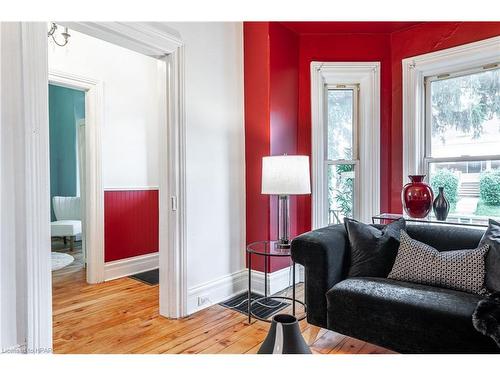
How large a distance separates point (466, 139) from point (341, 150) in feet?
3.62

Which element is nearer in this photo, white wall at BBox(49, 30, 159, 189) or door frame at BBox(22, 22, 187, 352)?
door frame at BBox(22, 22, 187, 352)

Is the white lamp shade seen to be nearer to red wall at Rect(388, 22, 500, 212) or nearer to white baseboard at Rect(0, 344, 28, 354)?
red wall at Rect(388, 22, 500, 212)

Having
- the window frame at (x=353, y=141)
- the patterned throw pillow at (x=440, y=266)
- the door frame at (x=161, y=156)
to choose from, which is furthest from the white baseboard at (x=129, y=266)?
the patterned throw pillow at (x=440, y=266)

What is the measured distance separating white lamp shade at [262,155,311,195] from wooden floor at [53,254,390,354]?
98 centimetres

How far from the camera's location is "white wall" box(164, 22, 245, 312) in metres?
2.65

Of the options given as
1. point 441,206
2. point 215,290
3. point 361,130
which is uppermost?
point 361,130

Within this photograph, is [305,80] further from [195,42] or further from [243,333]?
[243,333]

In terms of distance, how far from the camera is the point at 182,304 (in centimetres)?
255

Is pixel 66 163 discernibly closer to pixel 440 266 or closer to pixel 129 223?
pixel 129 223

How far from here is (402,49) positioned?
322 cm

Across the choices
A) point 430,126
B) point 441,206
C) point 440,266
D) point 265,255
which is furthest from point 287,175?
point 430,126

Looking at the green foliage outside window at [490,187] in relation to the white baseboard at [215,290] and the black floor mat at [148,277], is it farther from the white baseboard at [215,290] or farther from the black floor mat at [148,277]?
the black floor mat at [148,277]

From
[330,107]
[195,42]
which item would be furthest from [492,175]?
[195,42]

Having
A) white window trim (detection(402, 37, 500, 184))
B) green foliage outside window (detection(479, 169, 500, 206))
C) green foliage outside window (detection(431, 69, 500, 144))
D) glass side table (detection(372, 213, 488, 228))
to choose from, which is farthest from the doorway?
green foliage outside window (detection(479, 169, 500, 206))
